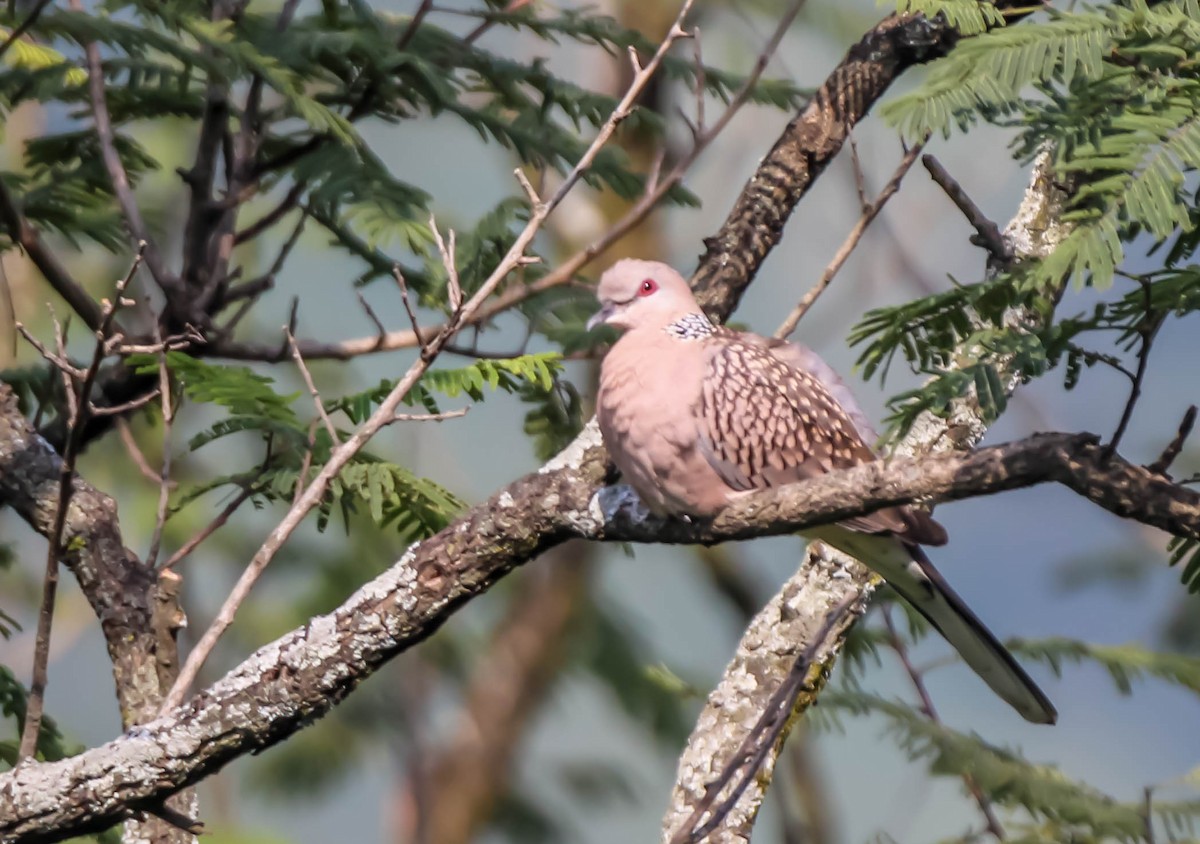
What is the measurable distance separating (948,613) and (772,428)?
0.57 metres

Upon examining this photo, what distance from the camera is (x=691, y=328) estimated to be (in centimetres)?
313

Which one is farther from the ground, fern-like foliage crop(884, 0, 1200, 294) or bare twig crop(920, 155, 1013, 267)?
bare twig crop(920, 155, 1013, 267)

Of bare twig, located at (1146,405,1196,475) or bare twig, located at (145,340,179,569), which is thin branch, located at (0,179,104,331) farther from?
bare twig, located at (1146,405,1196,475)

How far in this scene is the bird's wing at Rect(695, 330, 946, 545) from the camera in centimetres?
282

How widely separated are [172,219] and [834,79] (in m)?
3.68

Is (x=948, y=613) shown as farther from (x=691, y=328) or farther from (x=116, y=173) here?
(x=116, y=173)

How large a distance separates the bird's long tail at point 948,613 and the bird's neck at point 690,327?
1.76 feet

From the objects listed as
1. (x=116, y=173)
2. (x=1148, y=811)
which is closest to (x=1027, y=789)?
(x=1148, y=811)

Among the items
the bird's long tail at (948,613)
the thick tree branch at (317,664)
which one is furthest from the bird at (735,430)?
the thick tree branch at (317,664)

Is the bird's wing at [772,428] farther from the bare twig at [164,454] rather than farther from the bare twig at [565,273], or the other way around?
the bare twig at [164,454]

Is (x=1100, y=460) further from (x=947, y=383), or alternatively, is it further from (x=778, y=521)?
(x=778, y=521)

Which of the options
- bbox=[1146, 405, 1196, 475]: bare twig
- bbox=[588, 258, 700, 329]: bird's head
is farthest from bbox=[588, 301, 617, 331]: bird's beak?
bbox=[1146, 405, 1196, 475]: bare twig

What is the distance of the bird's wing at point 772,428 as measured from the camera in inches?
111

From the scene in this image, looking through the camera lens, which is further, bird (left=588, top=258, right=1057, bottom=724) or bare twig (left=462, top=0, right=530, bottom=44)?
bare twig (left=462, top=0, right=530, bottom=44)
